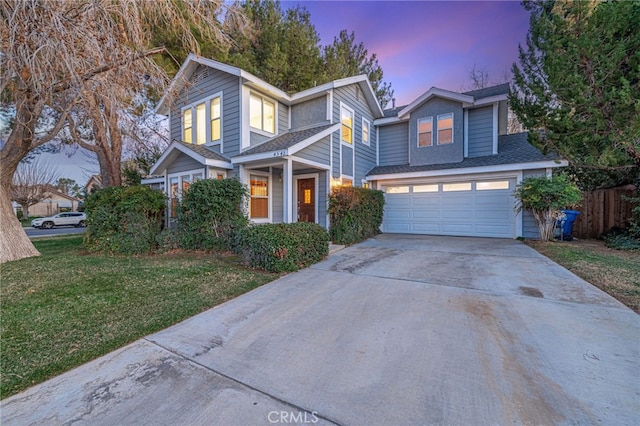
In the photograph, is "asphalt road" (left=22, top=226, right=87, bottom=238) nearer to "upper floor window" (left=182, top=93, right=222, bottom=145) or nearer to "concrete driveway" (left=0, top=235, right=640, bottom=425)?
"upper floor window" (left=182, top=93, right=222, bottom=145)

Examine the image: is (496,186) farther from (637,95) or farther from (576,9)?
(576,9)

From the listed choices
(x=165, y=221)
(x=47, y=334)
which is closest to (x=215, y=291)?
(x=47, y=334)

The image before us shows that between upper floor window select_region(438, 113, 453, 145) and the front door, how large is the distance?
5.97 metres

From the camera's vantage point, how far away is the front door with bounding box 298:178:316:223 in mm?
10219

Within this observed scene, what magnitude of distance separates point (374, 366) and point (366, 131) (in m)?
11.7

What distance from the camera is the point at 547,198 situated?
835 centimetres

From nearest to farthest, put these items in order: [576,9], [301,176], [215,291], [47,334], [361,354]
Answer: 1. [361,354]
2. [47,334]
3. [215,291]
4. [576,9]
5. [301,176]

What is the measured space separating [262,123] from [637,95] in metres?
10.3

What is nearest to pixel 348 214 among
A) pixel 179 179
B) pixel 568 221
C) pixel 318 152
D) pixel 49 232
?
pixel 318 152

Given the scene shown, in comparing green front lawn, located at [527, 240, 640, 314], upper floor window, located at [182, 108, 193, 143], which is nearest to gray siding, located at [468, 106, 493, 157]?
green front lawn, located at [527, 240, 640, 314]

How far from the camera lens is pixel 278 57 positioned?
1347 centimetres

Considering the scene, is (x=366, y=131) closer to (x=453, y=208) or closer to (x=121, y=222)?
(x=453, y=208)

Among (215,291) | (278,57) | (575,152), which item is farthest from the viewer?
(278,57)

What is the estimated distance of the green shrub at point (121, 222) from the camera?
7.78 m
